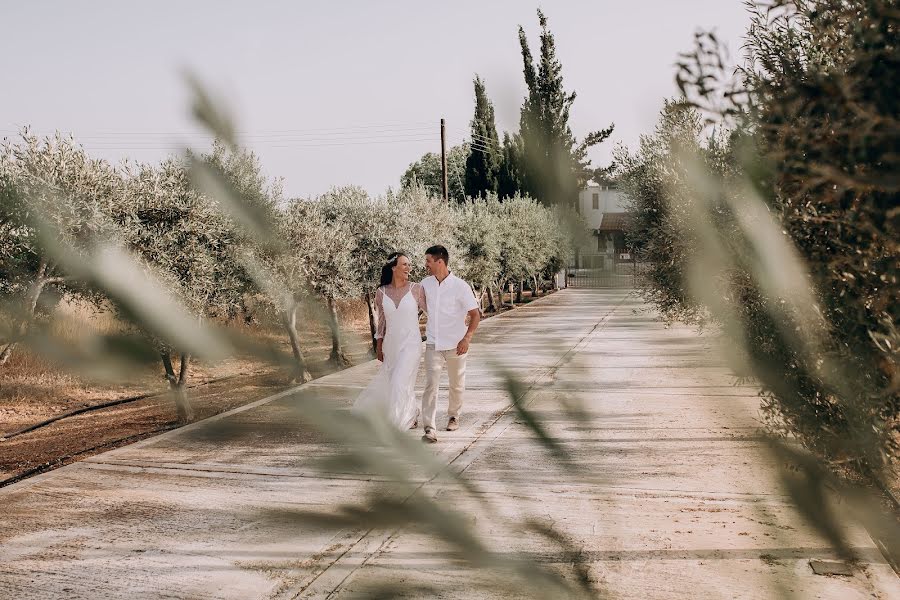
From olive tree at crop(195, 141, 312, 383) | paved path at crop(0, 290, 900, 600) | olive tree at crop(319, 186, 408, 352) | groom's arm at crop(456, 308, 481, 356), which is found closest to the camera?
olive tree at crop(195, 141, 312, 383)

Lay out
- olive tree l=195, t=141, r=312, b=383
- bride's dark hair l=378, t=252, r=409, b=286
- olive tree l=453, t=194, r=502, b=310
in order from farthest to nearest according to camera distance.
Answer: olive tree l=453, t=194, r=502, b=310 → bride's dark hair l=378, t=252, r=409, b=286 → olive tree l=195, t=141, r=312, b=383

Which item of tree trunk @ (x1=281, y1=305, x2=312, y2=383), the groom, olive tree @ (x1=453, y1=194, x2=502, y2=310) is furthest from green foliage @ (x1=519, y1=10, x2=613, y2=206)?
olive tree @ (x1=453, y1=194, x2=502, y2=310)

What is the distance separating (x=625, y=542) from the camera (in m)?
5.68

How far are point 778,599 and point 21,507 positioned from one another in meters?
7.23

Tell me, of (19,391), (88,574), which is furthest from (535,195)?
(19,391)

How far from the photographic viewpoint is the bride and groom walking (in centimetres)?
827

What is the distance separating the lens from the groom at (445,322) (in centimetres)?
868

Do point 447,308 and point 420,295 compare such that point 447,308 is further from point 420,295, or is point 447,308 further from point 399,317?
point 399,317

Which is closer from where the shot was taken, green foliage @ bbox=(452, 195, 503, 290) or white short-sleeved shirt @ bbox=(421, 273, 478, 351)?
white short-sleeved shirt @ bbox=(421, 273, 478, 351)

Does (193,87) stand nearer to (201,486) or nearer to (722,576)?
(722,576)

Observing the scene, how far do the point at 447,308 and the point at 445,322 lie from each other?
205mm

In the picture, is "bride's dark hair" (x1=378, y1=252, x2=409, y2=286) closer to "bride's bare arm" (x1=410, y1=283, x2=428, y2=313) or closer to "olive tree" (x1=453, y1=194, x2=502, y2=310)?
"bride's bare arm" (x1=410, y1=283, x2=428, y2=313)

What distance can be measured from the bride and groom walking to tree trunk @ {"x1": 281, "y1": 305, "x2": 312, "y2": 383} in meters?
7.05

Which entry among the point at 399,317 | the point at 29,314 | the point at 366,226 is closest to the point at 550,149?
the point at 29,314
